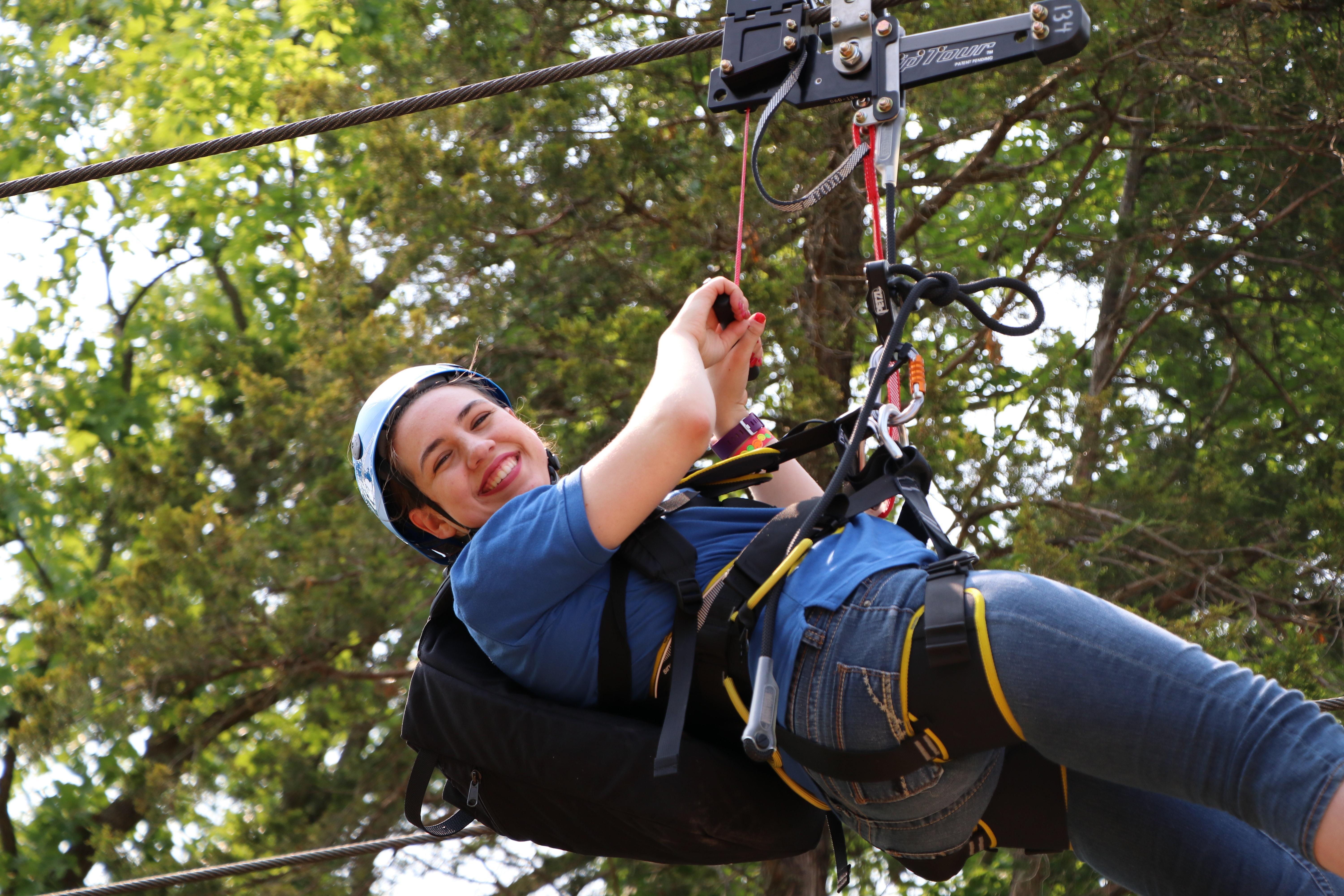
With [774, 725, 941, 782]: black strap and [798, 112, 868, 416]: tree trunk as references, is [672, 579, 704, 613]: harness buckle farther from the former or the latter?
[798, 112, 868, 416]: tree trunk

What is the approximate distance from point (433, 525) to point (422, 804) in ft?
1.62

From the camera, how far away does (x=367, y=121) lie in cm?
277

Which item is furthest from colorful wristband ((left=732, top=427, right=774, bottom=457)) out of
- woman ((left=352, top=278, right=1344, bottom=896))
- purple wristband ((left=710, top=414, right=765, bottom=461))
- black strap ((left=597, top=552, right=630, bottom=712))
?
black strap ((left=597, top=552, right=630, bottom=712))

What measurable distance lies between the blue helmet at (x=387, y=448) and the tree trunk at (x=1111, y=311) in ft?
11.8

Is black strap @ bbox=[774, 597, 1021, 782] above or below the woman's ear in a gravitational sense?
below

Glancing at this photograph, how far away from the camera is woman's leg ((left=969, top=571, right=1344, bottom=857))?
132 centimetres

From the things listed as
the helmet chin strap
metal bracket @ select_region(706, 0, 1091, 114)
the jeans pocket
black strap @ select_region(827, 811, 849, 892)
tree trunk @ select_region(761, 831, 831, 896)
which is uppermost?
metal bracket @ select_region(706, 0, 1091, 114)

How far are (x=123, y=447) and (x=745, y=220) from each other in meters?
5.61

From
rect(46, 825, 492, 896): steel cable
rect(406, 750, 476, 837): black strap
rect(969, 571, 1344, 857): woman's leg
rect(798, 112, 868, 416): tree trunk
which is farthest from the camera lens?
rect(798, 112, 868, 416): tree trunk

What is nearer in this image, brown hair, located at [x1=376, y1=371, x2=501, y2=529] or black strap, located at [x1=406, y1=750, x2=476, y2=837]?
black strap, located at [x1=406, y1=750, x2=476, y2=837]

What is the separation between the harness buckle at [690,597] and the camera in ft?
5.60

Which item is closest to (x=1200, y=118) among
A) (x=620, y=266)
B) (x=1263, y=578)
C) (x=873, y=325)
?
(x=873, y=325)

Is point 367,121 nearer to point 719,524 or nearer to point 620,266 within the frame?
point 719,524

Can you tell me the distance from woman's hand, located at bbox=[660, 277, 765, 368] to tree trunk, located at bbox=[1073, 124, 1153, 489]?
3493mm
